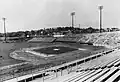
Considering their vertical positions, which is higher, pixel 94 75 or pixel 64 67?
pixel 94 75

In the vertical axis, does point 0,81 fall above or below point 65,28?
below

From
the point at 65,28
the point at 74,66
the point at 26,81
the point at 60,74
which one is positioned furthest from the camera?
the point at 65,28

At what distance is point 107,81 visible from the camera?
9.45 meters

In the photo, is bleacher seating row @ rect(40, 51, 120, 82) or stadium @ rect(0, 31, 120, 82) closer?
bleacher seating row @ rect(40, 51, 120, 82)

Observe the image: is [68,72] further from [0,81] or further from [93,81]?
[0,81]

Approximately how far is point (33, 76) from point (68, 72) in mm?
3270

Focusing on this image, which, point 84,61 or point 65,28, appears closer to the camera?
point 84,61

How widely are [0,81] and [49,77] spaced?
362 centimetres

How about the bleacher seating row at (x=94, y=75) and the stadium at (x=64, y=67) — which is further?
the stadium at (x=64, y=67)

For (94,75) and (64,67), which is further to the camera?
(64,67)

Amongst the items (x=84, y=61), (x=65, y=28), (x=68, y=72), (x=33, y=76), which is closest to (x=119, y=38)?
(x=84, y=61)

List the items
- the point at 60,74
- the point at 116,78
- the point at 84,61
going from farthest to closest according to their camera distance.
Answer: the point at 84,61, the point at 60,74, the point at 116,78

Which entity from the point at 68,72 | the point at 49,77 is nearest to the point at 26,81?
the point at 49,77

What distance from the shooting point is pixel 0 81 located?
11.7m
